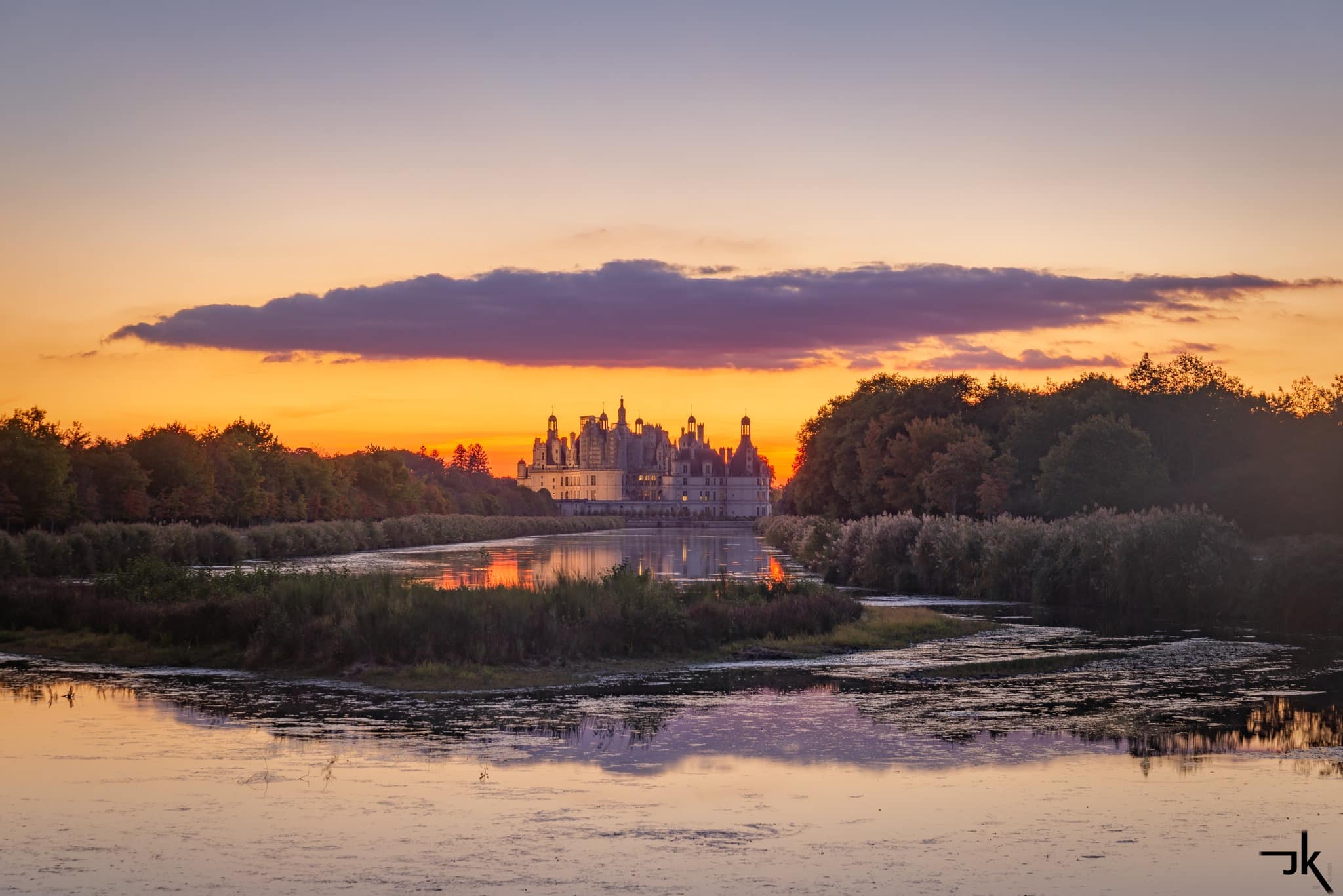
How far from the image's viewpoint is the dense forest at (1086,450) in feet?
181

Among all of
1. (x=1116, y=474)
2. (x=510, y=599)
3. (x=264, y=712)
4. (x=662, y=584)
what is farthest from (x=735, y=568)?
(x=264, y=712)

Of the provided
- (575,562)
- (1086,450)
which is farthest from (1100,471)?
(575,562)

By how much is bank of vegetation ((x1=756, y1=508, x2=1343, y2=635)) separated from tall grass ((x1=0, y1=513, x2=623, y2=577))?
25.3 m

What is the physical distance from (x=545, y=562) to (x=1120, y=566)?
109ft

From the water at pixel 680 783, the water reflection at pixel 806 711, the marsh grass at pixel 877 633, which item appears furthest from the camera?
the marsh grass at pixel 877 633

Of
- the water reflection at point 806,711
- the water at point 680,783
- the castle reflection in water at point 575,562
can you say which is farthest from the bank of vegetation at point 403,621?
the castle reflection in water at point 575,562

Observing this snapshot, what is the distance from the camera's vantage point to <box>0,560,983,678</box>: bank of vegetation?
22.3 m

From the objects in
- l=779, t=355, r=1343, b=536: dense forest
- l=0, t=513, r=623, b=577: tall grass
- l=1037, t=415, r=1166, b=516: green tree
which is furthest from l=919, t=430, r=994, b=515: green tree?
l=0, t=513, r=623, b=577: tall grass

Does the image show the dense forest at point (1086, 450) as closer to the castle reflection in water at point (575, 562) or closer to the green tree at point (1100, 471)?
the green tree at point (1100, 471)

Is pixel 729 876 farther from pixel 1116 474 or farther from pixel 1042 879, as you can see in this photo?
pixel 1116 474

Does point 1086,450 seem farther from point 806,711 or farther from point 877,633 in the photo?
point 806,711

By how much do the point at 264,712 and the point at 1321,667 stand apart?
18.1 meters

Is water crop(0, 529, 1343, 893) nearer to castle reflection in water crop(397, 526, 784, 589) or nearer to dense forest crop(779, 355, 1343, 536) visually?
castle reflection in water crop(397, 526, 784, 589)

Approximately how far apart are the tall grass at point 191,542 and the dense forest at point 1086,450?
30.1 m
